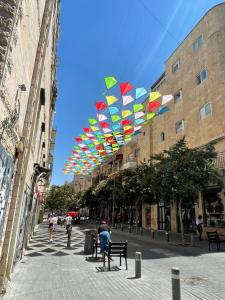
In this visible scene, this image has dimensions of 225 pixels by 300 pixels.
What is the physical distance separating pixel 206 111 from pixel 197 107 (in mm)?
1600

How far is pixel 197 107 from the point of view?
2514 centimetres

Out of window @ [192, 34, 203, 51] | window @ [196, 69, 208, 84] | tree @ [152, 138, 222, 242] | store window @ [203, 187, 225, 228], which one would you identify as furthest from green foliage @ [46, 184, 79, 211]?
tree @ [152, 138, 222, 242]

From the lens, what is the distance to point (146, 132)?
119 feet

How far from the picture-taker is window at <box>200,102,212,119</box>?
76.2 feet

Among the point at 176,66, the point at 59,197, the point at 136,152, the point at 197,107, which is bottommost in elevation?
the point at 59,197

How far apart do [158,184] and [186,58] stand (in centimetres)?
1720

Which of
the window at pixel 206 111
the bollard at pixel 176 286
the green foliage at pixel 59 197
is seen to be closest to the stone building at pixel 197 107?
the window at pixel 206 111

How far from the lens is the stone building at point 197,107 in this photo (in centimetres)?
2138

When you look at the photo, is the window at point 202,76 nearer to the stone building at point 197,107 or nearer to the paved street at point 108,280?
the stone building at point 197,107

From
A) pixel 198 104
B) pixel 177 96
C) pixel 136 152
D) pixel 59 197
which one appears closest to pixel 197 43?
pixel 177 96

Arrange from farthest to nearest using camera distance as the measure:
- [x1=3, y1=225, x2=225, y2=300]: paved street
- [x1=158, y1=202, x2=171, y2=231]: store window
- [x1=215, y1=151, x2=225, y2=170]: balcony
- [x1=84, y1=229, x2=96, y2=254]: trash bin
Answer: [x1=158, y1=202, x2=171, y2=231]: store window → [x1=215, y1=151, x2=225, y2=170]: balcony → [x1=84, y1=229, x2=96, y2=254]: trash bin → [x1=3, y1=225, x2=225, y2=300]: paved street

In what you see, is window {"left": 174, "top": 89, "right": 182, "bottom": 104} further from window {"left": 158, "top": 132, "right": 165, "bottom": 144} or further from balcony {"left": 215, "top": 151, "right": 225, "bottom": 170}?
balcony {"left": 215, "top": 151, "right": 225, "bottom": 170}

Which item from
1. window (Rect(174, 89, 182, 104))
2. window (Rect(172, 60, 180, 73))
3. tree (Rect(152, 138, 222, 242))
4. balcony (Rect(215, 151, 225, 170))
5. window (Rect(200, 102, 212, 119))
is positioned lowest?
tree (Rect(152, 138, 222, 242))

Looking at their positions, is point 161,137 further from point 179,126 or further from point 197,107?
point 197,107
